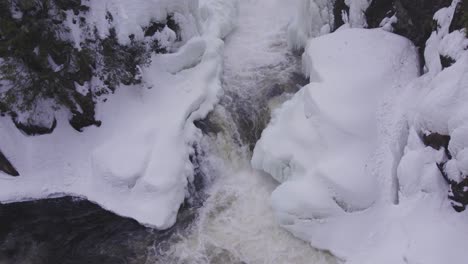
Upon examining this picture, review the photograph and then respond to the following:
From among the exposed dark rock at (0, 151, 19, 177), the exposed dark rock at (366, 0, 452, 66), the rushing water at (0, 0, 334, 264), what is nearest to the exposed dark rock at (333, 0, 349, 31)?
the exposed dark rock at (366, 0, 452, 66)

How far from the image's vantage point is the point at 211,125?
10.7m

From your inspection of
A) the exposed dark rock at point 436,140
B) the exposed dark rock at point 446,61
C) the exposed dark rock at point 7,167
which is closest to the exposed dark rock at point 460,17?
the exposed dark rock at point 446,61

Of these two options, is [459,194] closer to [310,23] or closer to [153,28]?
[310,23]

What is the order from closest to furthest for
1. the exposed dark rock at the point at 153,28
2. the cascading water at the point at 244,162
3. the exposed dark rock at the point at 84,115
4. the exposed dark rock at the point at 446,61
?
the exposed dark rock at the point at 446,61 < the cascading water at the point at 244,162 < the exposed dark rock at the point at 84,115 < the exposed dark rock at the point at 153,28

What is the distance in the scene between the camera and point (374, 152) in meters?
8.70

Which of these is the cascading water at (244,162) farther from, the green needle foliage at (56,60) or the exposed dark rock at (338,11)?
the green needle foliage at (56,60)

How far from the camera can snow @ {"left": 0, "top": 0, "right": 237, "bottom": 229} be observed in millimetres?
9641

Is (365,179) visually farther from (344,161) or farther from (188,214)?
(188,214)

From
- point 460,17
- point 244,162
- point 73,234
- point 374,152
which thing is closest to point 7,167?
point 73,234

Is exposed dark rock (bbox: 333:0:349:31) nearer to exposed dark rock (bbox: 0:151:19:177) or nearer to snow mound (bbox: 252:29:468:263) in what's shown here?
snow mound (bbox: 252:29:468:263)

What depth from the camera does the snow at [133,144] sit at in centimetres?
964

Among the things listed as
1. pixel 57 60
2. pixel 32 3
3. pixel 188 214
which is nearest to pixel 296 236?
pixel 188 214

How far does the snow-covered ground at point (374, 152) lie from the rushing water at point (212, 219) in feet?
1.66

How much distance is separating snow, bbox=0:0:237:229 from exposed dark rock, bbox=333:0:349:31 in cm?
330
